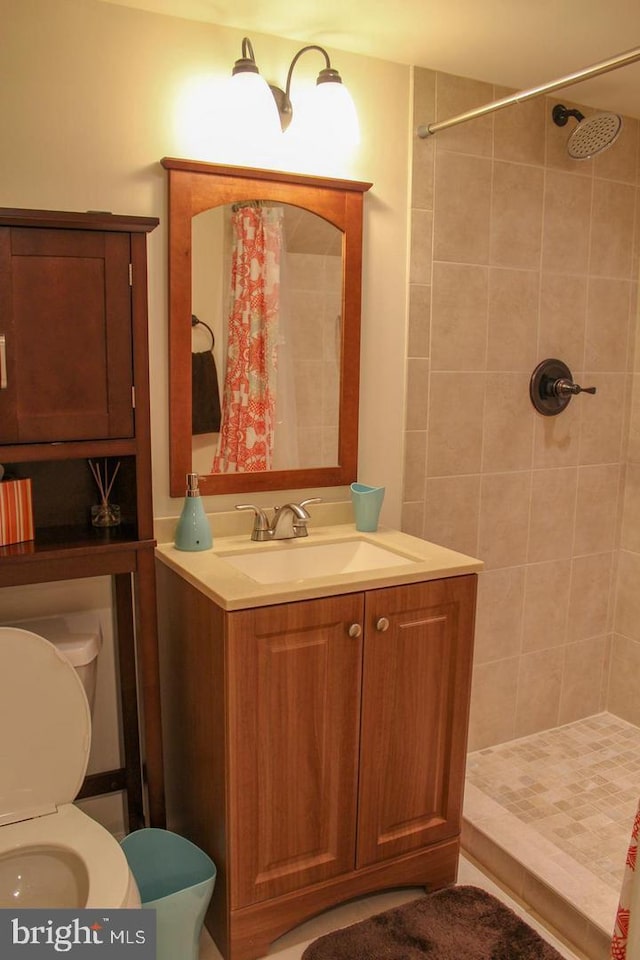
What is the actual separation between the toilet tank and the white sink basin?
40 cm

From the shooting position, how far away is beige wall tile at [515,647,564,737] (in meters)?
2.93

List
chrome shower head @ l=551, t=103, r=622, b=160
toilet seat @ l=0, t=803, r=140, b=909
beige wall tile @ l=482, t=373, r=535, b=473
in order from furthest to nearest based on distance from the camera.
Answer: beige wall tile @ l=482, t=373, r=535, b=473, chrome shower head @ l=551, t=103, r=622, b=160, toilet seat @ l=0, t=803, r=140, b=909

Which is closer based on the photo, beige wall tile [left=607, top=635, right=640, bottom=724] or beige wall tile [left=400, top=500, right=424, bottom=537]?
beige wall tile [left=400, top=500, right=424, bottom=537]

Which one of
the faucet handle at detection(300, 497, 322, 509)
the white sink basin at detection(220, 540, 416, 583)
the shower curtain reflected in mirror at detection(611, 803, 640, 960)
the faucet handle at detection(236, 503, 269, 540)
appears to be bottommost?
the shower curtain reflected in mirror at detection(611, 803, 640, 960)

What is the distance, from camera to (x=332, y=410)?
94.4 inches

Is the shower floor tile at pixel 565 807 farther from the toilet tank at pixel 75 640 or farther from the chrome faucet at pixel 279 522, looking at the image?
the toilet tank at pixel 75 640

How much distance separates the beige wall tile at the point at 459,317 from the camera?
252 centimetres

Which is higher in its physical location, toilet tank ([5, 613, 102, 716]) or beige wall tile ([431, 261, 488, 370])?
beige wall tile ([431, 261, 488, 370])

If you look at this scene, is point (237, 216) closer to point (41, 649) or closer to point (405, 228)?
point (405, 228)

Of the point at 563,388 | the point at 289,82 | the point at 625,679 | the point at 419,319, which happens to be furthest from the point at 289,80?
the point at 625,679

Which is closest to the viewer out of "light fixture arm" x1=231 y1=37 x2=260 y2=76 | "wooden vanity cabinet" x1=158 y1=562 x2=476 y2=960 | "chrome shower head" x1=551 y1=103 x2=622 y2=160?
"wooden vanity cabinet" x1=158 y1=562 x2=476 y2=960

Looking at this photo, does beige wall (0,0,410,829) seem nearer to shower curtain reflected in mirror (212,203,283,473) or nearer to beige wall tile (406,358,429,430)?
shower curtain reflected in mirror (212,203,283,473)

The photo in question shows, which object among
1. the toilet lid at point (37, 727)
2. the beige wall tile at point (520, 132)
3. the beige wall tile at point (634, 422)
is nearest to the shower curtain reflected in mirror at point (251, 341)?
the toilet lid at point (37, 727)

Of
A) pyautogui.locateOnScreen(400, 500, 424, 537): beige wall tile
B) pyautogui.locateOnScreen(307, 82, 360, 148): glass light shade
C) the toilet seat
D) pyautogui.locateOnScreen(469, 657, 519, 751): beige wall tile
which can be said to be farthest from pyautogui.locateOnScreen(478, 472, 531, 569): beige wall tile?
the toilet seat
